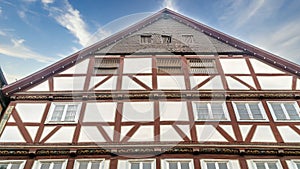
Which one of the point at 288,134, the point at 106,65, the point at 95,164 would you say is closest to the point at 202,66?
the point at 106,65

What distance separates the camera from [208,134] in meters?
10.9

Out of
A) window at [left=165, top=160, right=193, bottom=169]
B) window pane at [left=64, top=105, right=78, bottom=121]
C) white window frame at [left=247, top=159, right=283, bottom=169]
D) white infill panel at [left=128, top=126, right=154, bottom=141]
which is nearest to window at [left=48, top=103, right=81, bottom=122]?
window pane at [left=64, top=105, right=78, bottom=121]

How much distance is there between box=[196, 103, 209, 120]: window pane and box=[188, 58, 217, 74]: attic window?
6.62 feet

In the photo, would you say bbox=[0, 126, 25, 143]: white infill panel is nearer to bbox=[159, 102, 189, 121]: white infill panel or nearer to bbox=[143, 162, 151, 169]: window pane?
bbox=[143, 162, 151, 169]: window pane

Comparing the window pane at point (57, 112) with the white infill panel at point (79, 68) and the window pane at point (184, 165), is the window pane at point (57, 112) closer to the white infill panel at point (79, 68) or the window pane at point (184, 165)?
the white infill panel at point (79, 68)

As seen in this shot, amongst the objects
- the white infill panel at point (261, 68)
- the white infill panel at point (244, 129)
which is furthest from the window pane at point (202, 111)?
the white infill panel at point (261, 68)

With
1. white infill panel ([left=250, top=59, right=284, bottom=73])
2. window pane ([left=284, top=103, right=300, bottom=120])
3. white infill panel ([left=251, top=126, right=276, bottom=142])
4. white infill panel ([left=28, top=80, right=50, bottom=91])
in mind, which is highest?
white infill panel ([left=250, top=59, right=284, bottom=73])

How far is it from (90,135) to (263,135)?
651cm

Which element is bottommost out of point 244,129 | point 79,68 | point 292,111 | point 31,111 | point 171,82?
point 244,129

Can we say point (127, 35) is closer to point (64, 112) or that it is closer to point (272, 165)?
point (64, 112)

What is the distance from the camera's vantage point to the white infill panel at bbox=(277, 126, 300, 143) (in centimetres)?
1074

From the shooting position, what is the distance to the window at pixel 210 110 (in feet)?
37.9

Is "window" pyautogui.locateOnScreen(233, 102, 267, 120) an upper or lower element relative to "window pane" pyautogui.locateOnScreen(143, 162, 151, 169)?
upper

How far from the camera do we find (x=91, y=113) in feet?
38.6
